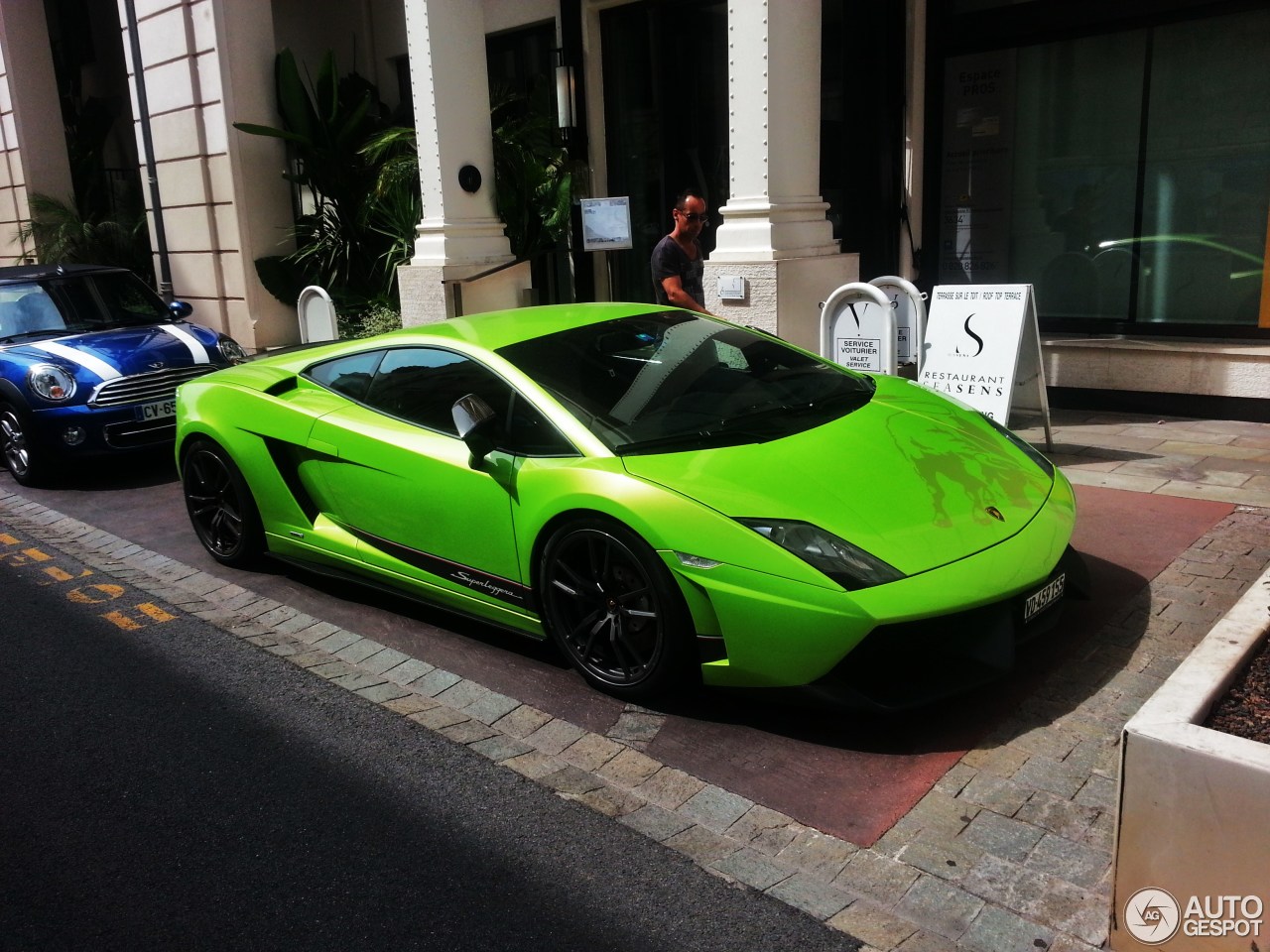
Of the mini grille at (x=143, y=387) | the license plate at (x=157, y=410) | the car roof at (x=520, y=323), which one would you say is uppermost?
the car roof at (x=520, y=323)

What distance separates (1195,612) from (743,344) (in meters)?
2.21

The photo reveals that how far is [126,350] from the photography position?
838cm

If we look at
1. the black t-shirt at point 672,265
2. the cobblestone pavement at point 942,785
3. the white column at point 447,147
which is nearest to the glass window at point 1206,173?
the cobblestone pavement at point 942,785

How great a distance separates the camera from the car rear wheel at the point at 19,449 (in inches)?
323

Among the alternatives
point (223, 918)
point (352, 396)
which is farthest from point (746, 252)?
point (223, 918)

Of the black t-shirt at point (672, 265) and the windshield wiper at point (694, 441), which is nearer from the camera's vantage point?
the windshield wiper at point (694, 441)

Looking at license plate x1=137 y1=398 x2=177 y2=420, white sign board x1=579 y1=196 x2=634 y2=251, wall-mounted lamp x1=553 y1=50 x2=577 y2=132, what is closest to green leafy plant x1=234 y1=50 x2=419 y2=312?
wall-mounted lamp x1=553 y1=50 x2=577 y2=132

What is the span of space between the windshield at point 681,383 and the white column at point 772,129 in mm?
3604

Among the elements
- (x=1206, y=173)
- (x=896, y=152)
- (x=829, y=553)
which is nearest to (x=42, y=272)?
(x=896, y=152)

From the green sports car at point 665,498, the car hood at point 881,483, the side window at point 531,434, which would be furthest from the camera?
the side window at point 531,434

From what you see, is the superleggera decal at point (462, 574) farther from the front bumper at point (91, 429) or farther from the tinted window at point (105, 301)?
the tinted window at point (105, 301)

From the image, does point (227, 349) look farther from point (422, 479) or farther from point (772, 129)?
point (422, 479)

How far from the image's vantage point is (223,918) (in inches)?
118

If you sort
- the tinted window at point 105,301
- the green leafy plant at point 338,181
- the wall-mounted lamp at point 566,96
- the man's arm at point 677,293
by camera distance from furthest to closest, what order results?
the green leafy plant at point 338,181
the wall-mounted lamp at point 566,96
the tinted window at point 105,301
the man's arm at point 677,293
